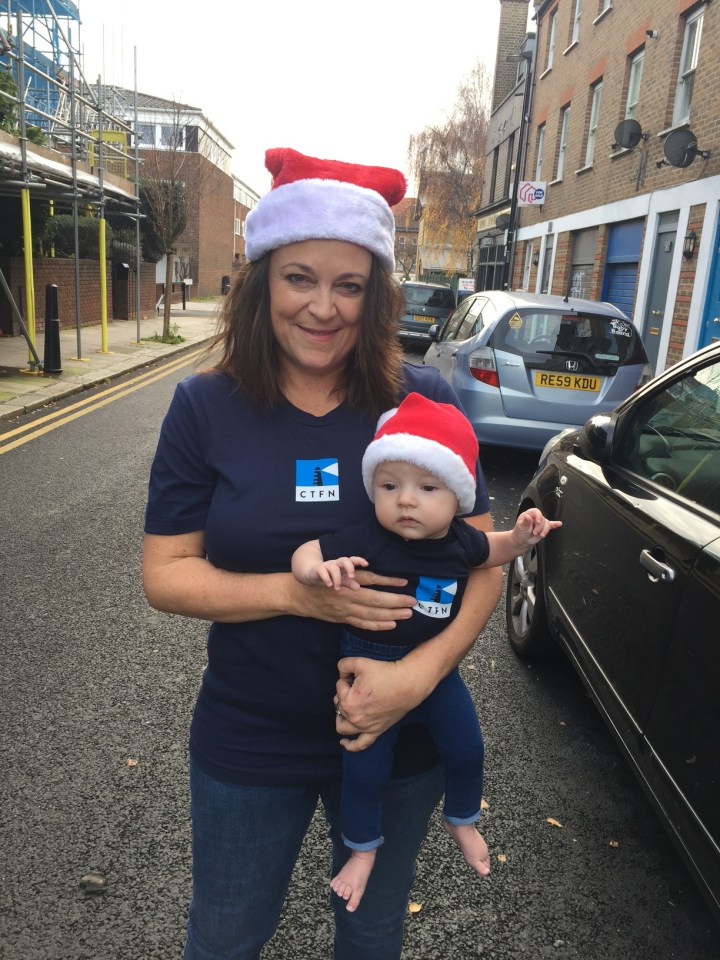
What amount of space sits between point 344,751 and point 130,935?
3.60 feet

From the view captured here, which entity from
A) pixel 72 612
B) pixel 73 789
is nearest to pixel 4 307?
pixel 72 612

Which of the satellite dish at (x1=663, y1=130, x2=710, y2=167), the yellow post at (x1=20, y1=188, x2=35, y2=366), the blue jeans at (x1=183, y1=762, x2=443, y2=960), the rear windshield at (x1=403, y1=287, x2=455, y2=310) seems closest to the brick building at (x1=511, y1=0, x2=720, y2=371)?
the satellite dish at (x1=663, y1=130, x2=710, y2=167)

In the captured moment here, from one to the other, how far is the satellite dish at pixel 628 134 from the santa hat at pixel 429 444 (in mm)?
15387

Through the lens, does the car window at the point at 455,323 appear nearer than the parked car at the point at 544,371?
No

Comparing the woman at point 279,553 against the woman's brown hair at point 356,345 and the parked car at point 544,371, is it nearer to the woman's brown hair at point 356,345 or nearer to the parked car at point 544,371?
the woman's brown hair at point 356,345

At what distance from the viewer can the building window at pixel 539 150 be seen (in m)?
23.2

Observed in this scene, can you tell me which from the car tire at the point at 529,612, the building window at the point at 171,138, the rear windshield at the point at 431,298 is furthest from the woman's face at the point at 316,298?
the building window at the point at 171,138

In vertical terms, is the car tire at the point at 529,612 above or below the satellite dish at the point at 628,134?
below

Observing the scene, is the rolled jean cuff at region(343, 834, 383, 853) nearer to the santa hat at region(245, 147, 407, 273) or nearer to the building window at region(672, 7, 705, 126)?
the santa hat at region(245, 147, 407, 273)

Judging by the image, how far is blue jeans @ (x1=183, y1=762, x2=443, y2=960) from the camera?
1520mm

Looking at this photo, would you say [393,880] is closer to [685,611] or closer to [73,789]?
[685,611]

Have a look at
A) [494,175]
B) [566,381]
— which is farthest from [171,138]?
[566,381]

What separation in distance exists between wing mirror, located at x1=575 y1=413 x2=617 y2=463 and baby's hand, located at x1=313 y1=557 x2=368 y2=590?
1967 mm

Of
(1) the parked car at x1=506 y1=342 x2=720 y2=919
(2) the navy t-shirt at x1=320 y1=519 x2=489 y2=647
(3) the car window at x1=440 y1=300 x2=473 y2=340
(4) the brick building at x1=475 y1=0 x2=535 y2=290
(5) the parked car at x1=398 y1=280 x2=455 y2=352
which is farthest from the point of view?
(4) the brick building at x1=475 y1=0 x2=535 y2=290
